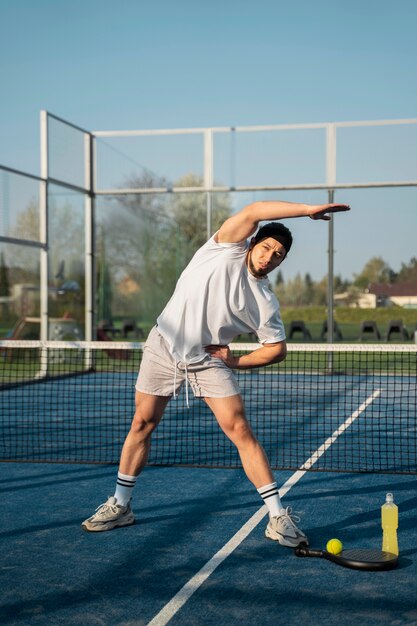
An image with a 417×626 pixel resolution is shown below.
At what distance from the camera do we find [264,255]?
4.36 meters

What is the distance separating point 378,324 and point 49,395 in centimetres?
→ 607

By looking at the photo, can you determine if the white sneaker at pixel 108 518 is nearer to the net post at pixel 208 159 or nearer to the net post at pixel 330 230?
the net post at pixel 330 230

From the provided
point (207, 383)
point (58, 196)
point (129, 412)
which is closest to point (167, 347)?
point (207, 383)

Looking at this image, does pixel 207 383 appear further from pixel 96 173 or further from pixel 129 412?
pixel 96 173

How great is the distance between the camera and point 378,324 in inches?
580

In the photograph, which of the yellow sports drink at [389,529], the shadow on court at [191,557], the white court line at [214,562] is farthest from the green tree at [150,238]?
the yellow sports drink at [389,529]

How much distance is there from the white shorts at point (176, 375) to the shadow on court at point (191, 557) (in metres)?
0.83

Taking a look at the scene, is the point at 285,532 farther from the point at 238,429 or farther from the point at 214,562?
the point at 238,429

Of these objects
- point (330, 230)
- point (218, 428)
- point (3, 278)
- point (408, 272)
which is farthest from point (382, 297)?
point (218, 428)

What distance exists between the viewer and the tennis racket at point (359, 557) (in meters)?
4.16

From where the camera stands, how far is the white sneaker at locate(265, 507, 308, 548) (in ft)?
14.7

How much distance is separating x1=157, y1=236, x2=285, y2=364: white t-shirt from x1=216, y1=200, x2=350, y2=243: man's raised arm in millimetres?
75

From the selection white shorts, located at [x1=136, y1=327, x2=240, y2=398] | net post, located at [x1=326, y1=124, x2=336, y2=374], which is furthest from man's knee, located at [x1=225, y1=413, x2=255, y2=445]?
net post, located at [x1=326, y1=124, x2=336, y2=374]

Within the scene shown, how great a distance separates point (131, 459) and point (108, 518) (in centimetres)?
36
